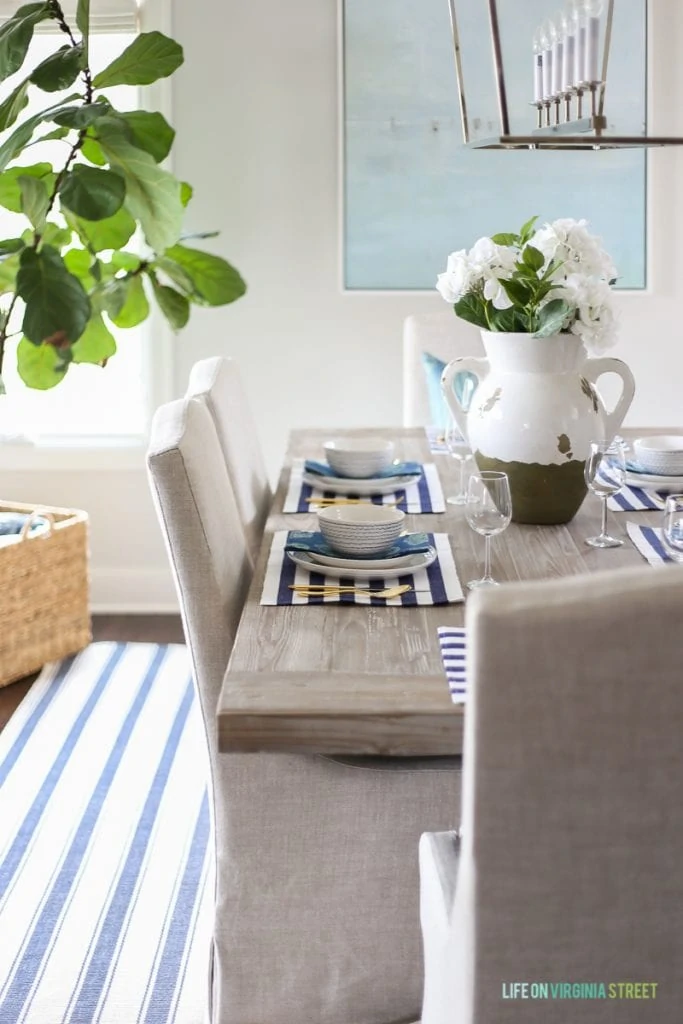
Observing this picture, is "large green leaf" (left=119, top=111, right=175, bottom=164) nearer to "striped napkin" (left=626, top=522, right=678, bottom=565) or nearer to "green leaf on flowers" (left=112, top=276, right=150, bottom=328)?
"green leaf on flowers" (left=112, top=276, right=150, bottom=328)

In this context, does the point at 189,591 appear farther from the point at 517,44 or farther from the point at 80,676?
the point at 517,44

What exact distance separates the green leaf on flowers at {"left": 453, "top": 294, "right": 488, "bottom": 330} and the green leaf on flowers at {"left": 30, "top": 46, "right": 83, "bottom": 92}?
134cm

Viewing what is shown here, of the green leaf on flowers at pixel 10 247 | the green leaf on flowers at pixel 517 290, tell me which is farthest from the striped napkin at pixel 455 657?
the green leaf on flowers at pixel 10 247

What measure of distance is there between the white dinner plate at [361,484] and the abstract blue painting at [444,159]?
164 cm

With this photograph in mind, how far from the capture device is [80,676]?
11.6 ft

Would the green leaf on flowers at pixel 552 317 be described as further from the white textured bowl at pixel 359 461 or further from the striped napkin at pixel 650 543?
the white textured bowl at pixel 359 461

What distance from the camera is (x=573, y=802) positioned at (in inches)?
39.3

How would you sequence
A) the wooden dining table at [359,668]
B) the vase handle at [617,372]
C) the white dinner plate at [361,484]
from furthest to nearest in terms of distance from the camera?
the white dinner plate at [361,484]
the vase handle at [617,372]
the wooden dining table at [359,668]

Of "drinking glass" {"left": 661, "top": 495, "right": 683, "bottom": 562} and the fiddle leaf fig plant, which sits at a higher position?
the fiddle leaf fig plant

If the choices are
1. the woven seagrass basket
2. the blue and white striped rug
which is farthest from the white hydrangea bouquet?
the woven seagrass basket

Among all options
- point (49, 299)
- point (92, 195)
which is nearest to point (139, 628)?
point (49, 299)

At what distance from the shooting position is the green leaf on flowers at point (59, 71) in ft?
9.39

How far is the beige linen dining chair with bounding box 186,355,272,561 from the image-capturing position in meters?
2.34

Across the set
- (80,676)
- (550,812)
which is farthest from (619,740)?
(80,676)
